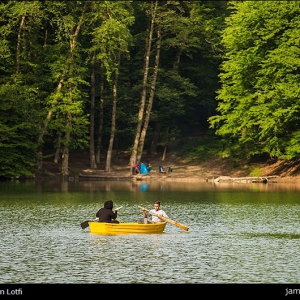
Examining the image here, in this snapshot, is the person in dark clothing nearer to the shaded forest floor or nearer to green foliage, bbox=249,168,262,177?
the shaded forest floor

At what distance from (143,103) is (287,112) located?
15.6 metres

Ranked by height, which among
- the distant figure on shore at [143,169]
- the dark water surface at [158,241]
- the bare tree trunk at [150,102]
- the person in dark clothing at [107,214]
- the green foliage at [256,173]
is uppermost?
the bare tree trunk at [150,102]

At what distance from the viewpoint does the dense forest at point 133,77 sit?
68.4m

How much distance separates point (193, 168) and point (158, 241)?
4373 cm

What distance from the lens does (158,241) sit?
115ft

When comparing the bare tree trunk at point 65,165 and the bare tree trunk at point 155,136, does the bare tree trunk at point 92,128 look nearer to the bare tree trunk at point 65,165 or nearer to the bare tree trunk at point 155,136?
the bare tree trunk at point 65,165

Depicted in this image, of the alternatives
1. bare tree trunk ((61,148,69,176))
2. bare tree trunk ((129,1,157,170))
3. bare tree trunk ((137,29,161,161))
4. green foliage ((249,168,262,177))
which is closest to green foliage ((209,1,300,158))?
green foliage ((249,168,262,177))

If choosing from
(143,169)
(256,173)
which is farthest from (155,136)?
(256,173)

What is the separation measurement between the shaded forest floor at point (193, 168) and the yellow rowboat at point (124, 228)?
3464 centimetres

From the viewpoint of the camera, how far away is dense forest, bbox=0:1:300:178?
68.4 m

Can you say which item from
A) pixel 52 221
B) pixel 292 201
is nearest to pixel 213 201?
pixel 292 201

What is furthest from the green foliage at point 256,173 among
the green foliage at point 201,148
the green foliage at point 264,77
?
the green foliage at point 201,148

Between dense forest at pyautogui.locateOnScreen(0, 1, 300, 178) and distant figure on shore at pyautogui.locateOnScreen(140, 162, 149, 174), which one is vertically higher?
dense forest at pyautogui.locateOnScreen(0, 1, 300, 178)

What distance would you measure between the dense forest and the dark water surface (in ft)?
34.8
